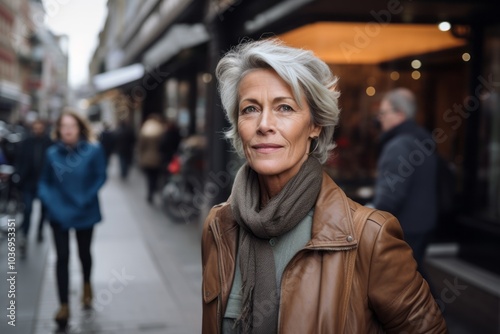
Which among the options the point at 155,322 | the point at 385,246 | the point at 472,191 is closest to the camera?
the point at 385,246

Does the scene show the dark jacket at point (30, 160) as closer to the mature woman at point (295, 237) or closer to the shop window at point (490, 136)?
the shop window at point (490, 136)

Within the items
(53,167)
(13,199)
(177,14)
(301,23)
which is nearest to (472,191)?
(301,23)

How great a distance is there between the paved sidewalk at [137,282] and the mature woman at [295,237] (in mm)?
3549

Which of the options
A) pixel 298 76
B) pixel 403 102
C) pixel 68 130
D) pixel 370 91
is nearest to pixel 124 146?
pixel 370 91

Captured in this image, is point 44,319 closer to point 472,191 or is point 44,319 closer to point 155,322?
point 155,322

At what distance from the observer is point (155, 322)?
5672 millimetres

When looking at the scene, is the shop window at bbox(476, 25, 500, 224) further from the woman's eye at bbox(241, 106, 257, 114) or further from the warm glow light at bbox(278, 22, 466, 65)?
the woman's eye at bbox(241, 106, 257, 114)

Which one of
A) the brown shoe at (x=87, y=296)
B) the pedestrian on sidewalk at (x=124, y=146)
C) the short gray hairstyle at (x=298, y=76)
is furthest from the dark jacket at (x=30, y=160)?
the pedestrian on sidewalk at (x=124, y=146)

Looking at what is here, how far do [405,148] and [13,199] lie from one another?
8.19 m

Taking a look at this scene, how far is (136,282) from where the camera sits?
714 centimetres

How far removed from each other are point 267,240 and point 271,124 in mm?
373

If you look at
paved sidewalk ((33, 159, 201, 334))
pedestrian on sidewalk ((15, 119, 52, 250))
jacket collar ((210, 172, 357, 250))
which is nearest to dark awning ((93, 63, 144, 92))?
paved sidewalk ((33, 159, 201, 334))

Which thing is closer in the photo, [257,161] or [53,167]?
[257,161]

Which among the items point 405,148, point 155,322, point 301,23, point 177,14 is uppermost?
point 177,14
